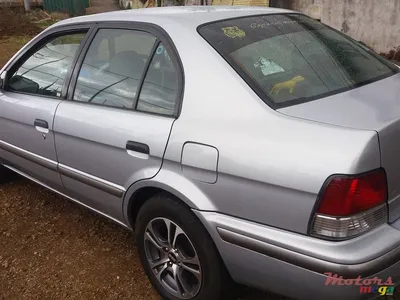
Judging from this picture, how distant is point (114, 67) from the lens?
291cm

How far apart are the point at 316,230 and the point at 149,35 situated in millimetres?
1518

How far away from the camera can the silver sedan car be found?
1859mm

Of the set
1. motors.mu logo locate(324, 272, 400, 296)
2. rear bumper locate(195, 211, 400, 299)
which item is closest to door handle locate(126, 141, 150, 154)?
rear bumper locate(195, 211, 400, 299)

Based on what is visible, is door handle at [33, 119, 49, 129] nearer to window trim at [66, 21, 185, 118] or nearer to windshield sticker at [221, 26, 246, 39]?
window trim at [66, 21, 185, 118]

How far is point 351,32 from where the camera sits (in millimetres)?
9531

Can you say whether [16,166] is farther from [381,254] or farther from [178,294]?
[381,254]

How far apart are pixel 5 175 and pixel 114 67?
2.09 meters

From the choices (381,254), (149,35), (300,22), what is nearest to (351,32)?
(300,22)

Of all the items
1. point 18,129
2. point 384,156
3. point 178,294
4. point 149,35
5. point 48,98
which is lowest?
point 178,294

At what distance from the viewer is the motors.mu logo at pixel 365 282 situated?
1.82 m

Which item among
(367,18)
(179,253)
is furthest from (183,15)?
(367,18)

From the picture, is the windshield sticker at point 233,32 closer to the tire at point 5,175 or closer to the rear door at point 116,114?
the rear door at point 116,114

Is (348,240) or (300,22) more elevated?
(300,22)

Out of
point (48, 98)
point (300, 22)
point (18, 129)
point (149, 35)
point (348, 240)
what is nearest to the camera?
point (348, 240)
